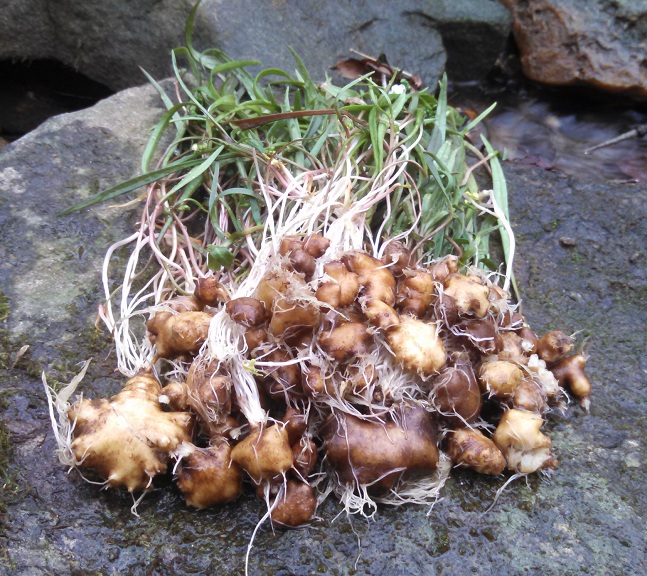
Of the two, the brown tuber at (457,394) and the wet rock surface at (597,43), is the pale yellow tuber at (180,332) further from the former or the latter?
the wet rock surface at (597,43)

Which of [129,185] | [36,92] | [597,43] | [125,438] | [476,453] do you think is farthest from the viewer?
[36,92]

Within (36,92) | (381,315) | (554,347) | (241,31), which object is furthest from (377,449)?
(36,92)

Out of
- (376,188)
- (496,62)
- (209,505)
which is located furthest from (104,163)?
(496,62)

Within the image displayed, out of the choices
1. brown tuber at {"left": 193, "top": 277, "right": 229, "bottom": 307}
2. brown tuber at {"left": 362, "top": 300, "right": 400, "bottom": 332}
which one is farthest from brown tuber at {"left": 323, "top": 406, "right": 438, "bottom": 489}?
brown tuber at {"left": 193, "top": 277, "right": 229, "bottom": 307}

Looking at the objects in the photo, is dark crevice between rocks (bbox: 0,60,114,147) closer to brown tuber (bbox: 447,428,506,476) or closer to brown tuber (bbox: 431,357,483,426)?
brown tuber (bbox: 431,357,483,426)

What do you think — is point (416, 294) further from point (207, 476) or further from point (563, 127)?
point (563, 127)

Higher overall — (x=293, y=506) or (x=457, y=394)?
(x=457, y=394)
